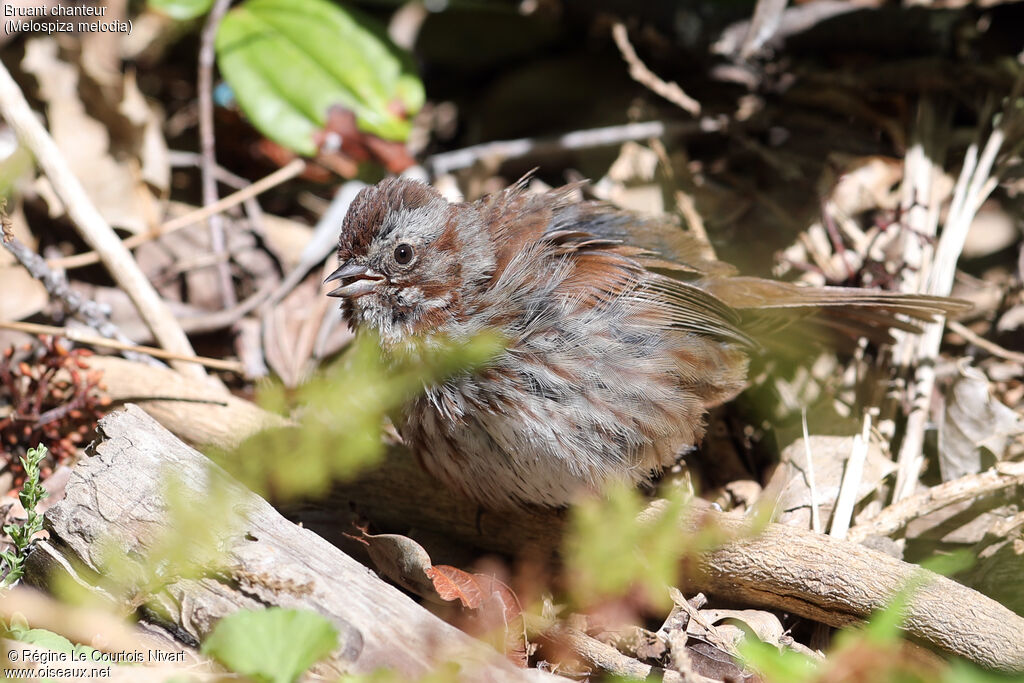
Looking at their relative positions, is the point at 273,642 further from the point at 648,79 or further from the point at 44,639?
the point at 648,79

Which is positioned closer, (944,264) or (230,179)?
(944,264)

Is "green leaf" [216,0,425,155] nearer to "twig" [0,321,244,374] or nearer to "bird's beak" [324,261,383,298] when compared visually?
"twig" [0,321,244,374]

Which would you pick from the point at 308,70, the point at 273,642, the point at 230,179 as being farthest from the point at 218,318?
the point at 273,642

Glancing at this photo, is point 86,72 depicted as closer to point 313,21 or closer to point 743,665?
point 313,21

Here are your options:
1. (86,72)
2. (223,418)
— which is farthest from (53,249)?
(223,418)

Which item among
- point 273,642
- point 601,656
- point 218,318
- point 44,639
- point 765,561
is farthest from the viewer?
point 218,318

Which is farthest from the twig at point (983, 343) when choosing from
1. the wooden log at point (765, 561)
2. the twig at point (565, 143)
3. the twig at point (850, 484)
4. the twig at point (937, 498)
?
the twig at point (565, 143)

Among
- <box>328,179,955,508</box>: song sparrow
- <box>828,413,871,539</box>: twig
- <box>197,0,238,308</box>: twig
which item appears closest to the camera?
<box>328,179,955,508</box>: song sparrow

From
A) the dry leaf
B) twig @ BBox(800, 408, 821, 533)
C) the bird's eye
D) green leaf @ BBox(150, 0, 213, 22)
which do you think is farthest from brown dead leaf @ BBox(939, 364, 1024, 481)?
green leaf @ BBox(150, 0, 213, 22)
